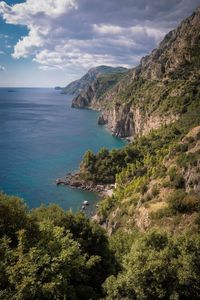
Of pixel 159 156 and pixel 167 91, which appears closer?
pixel 159 156

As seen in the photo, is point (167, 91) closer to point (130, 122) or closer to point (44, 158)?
point (130, 122)

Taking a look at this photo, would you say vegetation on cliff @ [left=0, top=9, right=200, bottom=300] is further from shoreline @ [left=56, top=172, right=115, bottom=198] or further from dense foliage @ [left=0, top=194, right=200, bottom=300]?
shoreline @ [left=56, top=172, right=115, bottom=198]

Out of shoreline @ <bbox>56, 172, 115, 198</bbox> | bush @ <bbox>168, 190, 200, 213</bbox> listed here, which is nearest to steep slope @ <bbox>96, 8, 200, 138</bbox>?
shoreline @ <bbox>56, 172, 115, 198</bbox>

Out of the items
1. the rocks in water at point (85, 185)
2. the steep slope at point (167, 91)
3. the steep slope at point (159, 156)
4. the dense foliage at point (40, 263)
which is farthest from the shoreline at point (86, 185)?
the dense foliage at point (40, 263)

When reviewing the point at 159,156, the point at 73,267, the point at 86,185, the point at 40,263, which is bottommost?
the point at 86,185

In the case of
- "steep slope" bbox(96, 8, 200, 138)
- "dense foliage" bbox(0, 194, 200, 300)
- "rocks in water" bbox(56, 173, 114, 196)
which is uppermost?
"steep slope" bbox(96, 8, 200, 138)

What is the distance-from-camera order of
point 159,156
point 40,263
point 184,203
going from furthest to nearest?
point 159,156 → point 184,203 → point 40,263

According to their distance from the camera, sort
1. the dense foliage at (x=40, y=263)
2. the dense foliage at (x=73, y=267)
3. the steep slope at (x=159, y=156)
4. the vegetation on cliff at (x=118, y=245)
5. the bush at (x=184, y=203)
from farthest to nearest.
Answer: the steep slope at (x=159, y=156) → the bush at (x=184, y=203) → the vegetation on cliff at (x=118, y=245) → the dense foliage at (x=73, y=267) → the dense foliage at (x=40, y=263)

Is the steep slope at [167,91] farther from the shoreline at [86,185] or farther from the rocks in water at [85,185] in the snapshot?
the rocks in water at [85,185]

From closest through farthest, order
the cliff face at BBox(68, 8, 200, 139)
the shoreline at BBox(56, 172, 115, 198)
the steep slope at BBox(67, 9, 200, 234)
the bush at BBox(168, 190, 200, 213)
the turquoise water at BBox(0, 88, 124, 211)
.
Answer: the bush at BBox(168, 190, 200, 213) → the steep slope at BBox(67, 9, 200, 234) → the turquoise water at BBox(0, 88, 124, 211) → the shoreline at BBox(56, 172, 115, 198) → the cliff face at BBox(68, 8, 200, 139)

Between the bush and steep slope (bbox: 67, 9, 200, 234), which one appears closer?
the bush

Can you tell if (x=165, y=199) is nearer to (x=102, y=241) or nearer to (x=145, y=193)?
(x=145, y=193)

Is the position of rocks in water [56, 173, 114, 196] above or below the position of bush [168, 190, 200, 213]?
below

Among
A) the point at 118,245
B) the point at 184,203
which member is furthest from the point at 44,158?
the point at 118,245
